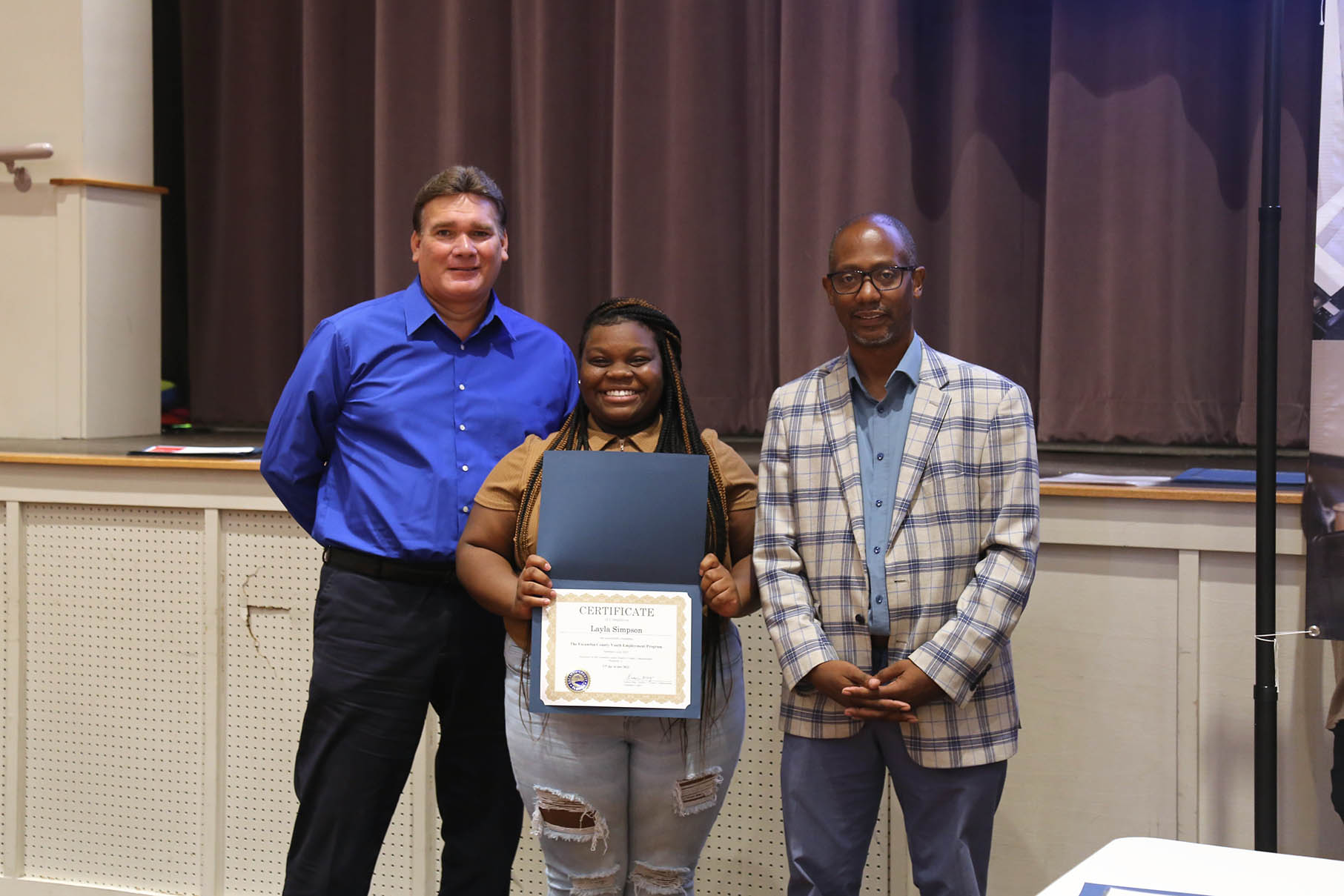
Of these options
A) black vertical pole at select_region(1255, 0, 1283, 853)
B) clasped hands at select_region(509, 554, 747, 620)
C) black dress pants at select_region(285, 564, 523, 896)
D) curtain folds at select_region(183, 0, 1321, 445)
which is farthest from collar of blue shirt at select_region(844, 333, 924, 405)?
curtain folds at select_region(183, 0, 1321, 445)

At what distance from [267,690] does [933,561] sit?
5.85 ft

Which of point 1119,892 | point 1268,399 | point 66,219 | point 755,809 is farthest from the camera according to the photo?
point 66,219

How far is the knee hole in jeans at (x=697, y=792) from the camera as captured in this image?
1.91 meters

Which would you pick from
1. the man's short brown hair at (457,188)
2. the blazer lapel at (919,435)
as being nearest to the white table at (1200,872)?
the blazer lapel at (919,435)

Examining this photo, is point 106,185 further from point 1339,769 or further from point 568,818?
point 1339,769

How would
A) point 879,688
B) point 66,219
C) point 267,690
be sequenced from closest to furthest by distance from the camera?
point 879,688, point 267,690, point 66,219

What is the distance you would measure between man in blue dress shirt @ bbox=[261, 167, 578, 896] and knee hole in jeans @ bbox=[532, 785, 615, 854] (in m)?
0.40

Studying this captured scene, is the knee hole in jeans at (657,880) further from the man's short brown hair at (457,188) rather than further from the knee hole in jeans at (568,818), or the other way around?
the man's short brown hair at (457,188)

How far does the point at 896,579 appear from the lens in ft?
6.11

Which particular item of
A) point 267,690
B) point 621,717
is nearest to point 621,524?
point 621,717

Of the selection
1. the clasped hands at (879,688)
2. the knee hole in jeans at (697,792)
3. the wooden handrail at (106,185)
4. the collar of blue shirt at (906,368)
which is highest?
the wooden handrail at (106,185)

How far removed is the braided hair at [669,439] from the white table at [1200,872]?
0.79 meters

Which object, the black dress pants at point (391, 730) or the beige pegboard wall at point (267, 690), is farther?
the beige pegboard wall at point (267, 690)

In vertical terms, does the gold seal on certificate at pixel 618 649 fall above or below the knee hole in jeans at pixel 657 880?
above
